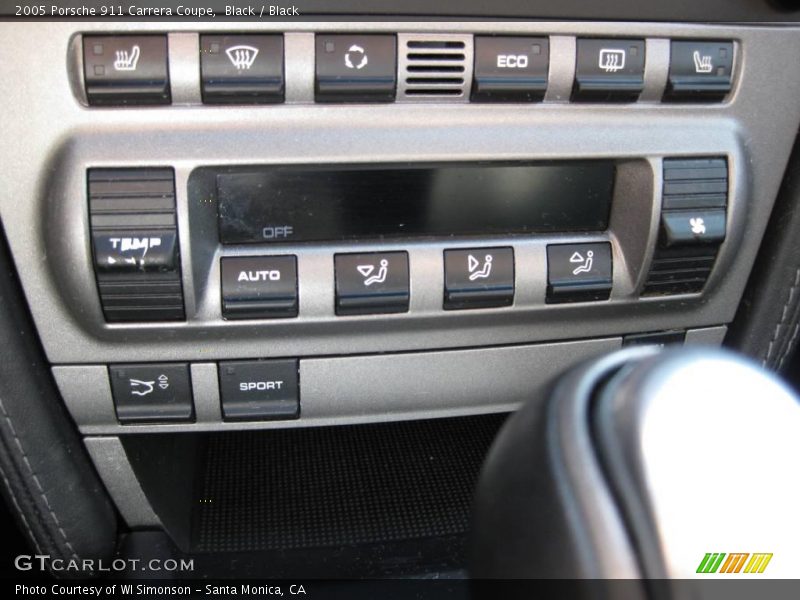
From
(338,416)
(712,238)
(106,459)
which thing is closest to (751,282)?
(712,238)

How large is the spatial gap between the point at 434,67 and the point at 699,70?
246 millimetres

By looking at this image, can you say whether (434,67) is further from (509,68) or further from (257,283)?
(257,283)

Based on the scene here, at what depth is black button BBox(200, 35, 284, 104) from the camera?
2.18 feet

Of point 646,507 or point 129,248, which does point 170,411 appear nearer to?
point 129,248

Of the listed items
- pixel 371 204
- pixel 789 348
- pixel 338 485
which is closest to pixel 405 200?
pixel 371 204

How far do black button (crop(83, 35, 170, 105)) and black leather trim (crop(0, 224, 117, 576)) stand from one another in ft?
0.58

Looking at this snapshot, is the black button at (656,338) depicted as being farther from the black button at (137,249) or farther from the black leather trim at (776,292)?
the black button at (137,249)

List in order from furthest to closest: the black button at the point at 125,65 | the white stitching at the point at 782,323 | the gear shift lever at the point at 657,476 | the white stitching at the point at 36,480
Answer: the white stitching at the point at 782,323 → the white stitching at the point at 36,480 → the black button at the point at 125,65 → the gear shift lever at the point at 657,476

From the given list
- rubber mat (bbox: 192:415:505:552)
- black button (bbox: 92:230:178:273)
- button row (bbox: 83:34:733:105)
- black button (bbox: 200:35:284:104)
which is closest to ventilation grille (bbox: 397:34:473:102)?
button row (bbox: 83:34:733:105)

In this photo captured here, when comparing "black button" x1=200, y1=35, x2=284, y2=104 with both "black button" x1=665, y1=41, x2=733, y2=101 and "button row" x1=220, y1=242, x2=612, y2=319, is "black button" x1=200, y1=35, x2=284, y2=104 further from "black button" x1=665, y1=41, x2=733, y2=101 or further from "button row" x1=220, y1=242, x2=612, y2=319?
"black button" x1=665, y1=41, x2=733, y2=101

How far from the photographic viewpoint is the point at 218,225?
2.39 feet

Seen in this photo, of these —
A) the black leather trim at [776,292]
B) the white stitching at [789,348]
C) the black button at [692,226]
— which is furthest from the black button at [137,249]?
the white stitching at [789,348]

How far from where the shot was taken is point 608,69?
72 centimetres

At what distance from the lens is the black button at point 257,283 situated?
0.73 m
